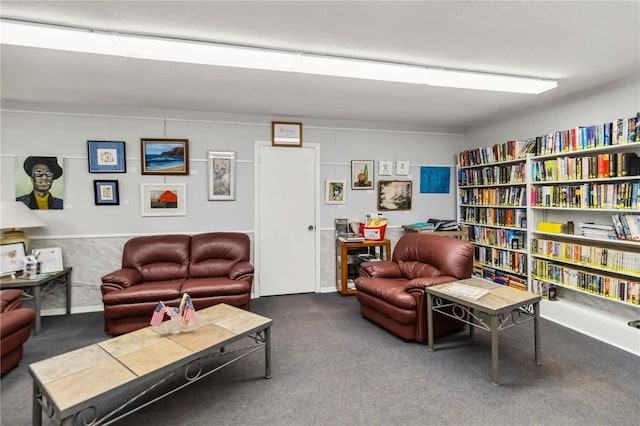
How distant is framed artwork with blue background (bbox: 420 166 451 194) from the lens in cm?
516

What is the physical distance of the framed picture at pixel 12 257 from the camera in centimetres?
329

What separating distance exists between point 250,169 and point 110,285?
2.16 m

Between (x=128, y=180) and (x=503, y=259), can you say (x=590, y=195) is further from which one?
(x=128, y=180)

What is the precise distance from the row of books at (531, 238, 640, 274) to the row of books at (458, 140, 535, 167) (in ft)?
3.68

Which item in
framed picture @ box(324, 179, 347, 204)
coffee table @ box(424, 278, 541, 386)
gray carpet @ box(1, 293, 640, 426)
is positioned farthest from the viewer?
framed picture @ box(324, 179, 347, 204)

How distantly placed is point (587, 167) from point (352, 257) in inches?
115

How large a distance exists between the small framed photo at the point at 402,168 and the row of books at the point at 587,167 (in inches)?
67.7

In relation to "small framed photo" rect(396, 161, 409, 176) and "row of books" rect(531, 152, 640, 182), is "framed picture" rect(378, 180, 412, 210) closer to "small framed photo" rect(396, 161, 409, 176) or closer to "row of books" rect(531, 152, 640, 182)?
"small framed photo" rect(396, 161, 409, 176)

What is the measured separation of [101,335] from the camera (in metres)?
3.23

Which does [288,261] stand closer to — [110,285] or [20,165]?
[110,285]

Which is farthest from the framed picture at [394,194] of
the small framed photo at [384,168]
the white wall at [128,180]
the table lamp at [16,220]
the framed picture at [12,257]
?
the framed picture at [12,257]

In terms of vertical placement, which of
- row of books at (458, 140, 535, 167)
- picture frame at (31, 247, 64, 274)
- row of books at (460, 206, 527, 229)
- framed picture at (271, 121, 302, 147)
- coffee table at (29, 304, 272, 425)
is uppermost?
framed picture at (271, 121, 302, 147)

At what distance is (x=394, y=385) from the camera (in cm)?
232

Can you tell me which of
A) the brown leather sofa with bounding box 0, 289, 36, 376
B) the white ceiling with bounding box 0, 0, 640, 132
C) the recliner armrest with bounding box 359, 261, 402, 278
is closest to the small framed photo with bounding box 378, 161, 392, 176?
the white ceiling with bounding box 0, 0, 640, 132
